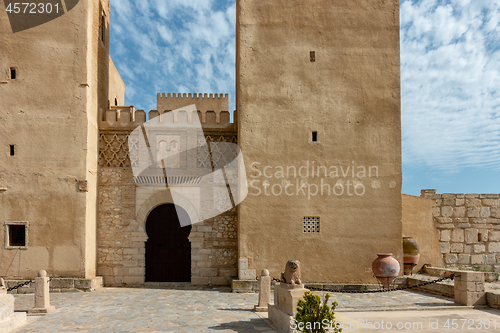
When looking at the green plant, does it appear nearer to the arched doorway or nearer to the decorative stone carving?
the decorative stone carving

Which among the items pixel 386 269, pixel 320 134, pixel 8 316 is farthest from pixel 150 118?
pixel 386 269

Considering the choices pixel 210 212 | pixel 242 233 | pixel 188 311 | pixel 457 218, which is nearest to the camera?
pixel 188 311

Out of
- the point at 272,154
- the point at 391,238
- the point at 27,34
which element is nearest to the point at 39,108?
the point at 27,34

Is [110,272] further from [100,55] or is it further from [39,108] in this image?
[100,55]

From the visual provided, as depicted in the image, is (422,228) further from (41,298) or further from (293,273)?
(41,298)

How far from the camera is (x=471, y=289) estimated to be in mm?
7434

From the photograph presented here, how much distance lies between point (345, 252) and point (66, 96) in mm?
8167

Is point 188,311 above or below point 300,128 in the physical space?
below

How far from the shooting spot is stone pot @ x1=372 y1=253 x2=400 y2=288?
8625mm

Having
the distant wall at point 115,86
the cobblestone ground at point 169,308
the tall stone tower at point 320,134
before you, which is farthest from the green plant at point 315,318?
the distant wall at point 115,86

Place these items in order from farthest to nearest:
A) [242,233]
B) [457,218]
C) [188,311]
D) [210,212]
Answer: [457,218] → [210,212] → [242,233] → [188,311]

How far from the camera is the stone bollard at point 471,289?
742 centimetres

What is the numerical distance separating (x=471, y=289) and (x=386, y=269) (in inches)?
67.5

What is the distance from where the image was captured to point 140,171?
10.6 metres
